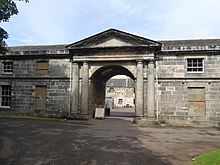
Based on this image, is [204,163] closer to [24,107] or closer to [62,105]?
[62,105]

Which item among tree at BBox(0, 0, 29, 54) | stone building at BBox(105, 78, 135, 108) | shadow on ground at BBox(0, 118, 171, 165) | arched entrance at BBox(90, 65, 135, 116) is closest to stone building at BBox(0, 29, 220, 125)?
arched entrance at BBox(90, 65, 135, 116)

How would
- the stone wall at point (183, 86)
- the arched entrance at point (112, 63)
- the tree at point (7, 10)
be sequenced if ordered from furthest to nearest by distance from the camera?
the arched entrance at point (112, 63)
the stone wall at point (183, 86)
the tree at point (7, 10)

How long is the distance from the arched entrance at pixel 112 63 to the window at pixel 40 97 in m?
2.88

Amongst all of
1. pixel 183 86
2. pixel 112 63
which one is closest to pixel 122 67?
pixel 112 63

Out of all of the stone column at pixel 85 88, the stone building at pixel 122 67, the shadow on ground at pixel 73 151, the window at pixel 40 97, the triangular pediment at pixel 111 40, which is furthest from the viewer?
the window at pixel 40 97

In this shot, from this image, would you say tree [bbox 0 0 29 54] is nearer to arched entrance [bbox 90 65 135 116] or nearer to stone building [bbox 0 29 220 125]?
stone building [bbox 0 29 220 125]

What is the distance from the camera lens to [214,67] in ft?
53.8

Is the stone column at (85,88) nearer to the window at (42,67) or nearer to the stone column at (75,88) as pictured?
the stone column at (75,88)

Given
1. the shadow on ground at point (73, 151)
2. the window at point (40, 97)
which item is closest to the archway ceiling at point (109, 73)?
the window at point (40, 97)

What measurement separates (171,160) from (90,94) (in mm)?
11949

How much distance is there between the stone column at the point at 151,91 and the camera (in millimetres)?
16453

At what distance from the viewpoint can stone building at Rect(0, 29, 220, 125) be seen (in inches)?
648

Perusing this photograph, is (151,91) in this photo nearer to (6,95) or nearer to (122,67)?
(122,67)

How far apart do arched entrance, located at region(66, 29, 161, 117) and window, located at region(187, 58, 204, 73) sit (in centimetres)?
266
